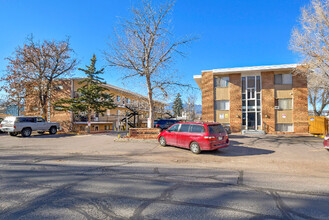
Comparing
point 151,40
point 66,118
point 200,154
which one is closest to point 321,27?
point 151,40

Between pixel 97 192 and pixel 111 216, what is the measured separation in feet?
3.96

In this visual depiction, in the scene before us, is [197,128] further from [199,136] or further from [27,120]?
[27,120]

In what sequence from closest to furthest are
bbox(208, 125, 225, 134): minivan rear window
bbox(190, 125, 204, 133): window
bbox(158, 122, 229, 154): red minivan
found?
1. bbox(158, 122, 229, 154): red minivan
2. bbox(208, 125, 225, 134): minivan rear window
3. bbox(190, 125, 204, 133): window

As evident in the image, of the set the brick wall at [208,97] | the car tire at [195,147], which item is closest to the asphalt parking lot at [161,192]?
the car tire at [195,147]

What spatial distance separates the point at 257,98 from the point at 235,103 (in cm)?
276

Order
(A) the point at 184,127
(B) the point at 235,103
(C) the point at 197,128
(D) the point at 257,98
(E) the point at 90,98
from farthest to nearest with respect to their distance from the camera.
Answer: (B) the point at 235,103 → (D) the point at 257,98 → (E) the point at 90,98 → (A) the point at 184,127 → (C) the point at 197,128

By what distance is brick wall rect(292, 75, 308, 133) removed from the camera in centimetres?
2255

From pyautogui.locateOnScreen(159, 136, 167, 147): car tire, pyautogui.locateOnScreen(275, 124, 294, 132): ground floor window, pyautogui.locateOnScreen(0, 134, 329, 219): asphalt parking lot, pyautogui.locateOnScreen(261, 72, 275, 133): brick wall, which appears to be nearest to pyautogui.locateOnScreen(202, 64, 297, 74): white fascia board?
pyautogui.locateOnScreen(261, 72, 275, 133): brick wall

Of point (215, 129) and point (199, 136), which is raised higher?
point (215, 129)

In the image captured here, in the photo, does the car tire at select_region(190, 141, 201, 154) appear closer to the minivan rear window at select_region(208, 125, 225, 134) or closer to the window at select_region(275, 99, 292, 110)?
the minivan rear window at select_region(208, 125, 225, 134)

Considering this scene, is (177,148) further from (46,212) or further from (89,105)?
(89,105)

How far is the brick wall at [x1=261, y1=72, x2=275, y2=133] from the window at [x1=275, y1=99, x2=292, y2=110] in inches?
28.5

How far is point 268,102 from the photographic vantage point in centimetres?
2356

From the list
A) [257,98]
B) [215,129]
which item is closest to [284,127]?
[257,98]
